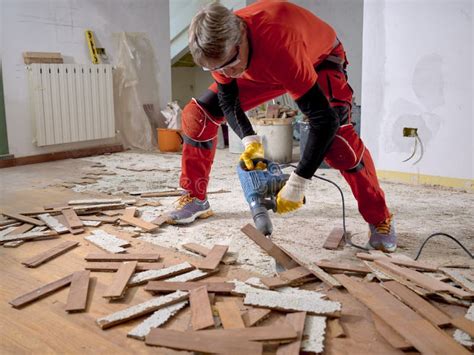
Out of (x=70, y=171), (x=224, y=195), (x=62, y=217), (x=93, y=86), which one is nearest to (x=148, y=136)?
(x=93, y=86)

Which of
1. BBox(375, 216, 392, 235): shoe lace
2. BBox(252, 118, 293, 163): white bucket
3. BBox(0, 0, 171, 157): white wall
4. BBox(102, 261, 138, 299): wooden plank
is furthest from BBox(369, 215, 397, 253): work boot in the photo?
BBox(0, 0, 171, 157): white wall

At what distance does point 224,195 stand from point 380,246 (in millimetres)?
1460

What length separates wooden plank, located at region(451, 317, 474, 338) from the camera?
5.07 ft

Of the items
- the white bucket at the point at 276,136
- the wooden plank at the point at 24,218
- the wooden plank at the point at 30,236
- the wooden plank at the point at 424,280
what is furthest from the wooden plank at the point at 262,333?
the white bucket at the point at 276,136

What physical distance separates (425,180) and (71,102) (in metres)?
3.68

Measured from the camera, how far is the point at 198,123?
8.84 feet

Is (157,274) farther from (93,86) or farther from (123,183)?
(93,86)

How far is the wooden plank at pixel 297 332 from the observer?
145 cm

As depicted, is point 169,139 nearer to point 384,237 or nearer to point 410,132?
point 410,132

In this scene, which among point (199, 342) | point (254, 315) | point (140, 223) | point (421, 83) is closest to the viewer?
point (199, 342)

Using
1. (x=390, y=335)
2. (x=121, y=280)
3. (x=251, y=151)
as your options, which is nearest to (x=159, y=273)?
(x=121, y=280)

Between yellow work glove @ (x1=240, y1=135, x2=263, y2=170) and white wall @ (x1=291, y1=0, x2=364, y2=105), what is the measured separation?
5.09 metres

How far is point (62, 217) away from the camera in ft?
9.64

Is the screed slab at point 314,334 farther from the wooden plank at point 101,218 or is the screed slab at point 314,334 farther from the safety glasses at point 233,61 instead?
the wooden plank at point 101,218
